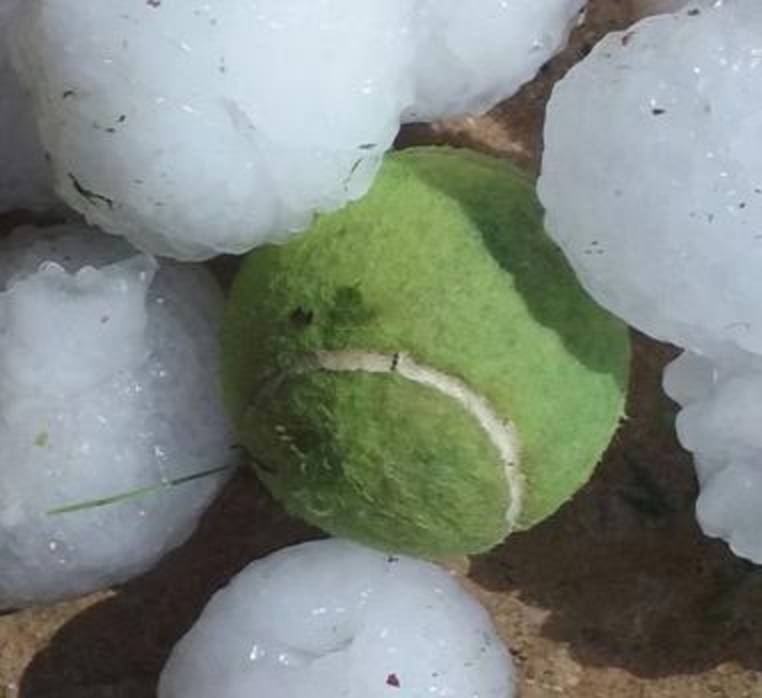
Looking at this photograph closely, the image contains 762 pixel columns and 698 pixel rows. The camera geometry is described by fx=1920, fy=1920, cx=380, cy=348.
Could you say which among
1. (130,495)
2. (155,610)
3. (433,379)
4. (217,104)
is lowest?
(155,610)

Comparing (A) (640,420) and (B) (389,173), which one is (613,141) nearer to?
(B) (389,173)

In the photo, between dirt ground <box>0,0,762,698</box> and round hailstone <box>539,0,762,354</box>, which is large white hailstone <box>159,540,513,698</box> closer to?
dirt ground <box>0,0,762,698</box>

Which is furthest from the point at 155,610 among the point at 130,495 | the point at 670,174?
the point at 670,174

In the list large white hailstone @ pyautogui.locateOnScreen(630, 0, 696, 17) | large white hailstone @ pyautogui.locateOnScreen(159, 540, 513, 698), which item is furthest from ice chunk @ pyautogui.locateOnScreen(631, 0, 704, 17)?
large white hailstone @ pyautogui.locateOnScreen(159, 540, 513, 698)

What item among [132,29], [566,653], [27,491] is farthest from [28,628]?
[132,29]

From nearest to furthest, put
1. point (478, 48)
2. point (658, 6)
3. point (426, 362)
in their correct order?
point (426, 362) < point (478, 48) < point (658, 6)

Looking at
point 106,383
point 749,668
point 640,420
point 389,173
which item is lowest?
point 749,668

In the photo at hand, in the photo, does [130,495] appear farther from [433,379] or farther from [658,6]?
[658,6]
